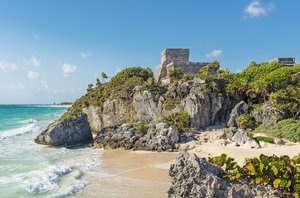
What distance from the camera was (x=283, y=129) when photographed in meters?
23.5

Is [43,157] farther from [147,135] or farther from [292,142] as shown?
[292,142]

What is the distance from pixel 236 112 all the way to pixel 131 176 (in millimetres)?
16483

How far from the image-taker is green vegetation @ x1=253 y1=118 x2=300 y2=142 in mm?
22058

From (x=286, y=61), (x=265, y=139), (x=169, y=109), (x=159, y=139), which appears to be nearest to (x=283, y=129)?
(x=265, y=139)

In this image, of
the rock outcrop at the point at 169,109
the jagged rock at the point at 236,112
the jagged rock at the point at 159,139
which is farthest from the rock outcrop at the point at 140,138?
the jagged rock at the point at 236,112

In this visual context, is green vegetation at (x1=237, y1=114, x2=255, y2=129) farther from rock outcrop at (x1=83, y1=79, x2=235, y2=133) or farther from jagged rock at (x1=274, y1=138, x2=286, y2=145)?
jagged rock at (x1=274, y1=138, x2=286, y2=145)

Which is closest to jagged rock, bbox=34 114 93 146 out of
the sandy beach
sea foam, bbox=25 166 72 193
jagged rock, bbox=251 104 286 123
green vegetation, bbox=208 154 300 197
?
the sandy beach

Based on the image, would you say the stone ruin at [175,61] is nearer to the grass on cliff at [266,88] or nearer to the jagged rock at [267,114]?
the grass on cliff at [266,88]

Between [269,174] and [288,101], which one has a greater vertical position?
[288,101]

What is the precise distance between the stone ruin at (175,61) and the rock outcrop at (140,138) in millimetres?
14577

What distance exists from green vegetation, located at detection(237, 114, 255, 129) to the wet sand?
9192mm

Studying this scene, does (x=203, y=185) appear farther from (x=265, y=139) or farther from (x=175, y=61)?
(x=175, y=61)

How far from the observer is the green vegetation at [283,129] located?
22.1m

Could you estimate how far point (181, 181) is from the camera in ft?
29.3
